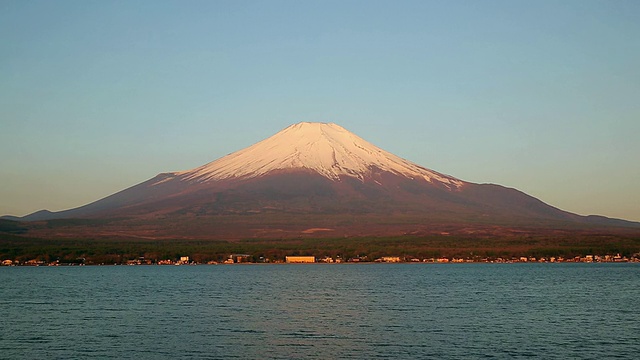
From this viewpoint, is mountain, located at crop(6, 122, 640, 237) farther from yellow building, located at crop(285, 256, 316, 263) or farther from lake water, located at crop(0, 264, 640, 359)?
lake water, located at crop(0, 264, 640, 359)

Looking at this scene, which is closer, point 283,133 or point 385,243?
point 385,243

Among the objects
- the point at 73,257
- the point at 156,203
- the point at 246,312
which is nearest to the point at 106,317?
the point at 246,312

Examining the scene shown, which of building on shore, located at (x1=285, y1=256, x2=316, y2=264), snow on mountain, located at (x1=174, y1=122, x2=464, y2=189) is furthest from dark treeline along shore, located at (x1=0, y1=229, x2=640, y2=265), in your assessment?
snow on mountain, located at (x1=174, y1=122, x2=464, y2=189)

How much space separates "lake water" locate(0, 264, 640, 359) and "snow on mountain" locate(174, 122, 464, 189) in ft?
372

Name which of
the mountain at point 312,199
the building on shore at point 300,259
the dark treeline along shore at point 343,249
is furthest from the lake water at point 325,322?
the mountain at point 312,199

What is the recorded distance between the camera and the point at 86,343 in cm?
3159

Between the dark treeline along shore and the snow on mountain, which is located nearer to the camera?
the dark treeline along shore

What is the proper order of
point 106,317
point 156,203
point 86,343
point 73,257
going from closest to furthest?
point 86,343
point 106,317
point 73,257
point 156,203

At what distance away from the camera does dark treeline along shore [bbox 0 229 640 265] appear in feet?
359

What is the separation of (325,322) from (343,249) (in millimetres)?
75519

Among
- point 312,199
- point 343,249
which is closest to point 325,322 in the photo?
point 343,249

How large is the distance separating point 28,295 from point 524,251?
2797 inches

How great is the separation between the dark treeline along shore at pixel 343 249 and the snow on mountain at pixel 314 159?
173ft

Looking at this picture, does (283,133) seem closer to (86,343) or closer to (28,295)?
(28,295)
